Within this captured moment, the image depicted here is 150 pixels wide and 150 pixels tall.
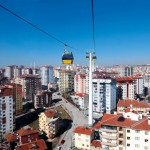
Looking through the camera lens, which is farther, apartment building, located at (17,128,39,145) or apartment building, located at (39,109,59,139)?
apartment building, located at (39,109,59,139)

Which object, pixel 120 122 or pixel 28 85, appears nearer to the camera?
pixel 120 122

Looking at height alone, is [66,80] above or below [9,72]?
below

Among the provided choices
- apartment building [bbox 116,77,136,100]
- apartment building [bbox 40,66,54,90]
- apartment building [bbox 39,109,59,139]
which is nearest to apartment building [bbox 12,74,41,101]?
apartment building [bbox 116,77,136,100]

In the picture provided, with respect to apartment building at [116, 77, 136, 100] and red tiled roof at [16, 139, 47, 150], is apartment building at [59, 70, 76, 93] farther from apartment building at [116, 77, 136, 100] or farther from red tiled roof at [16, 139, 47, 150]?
red tiled roof at [16, 139, 47, 150]

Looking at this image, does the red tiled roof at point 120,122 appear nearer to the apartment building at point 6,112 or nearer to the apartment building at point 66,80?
the apartment building at point 6,112

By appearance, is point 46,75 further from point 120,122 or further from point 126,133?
point 126,133

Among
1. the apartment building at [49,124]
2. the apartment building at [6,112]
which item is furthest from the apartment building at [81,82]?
the apartment building at [6,112]

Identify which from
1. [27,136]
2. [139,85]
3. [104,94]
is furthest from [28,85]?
[27,136]
